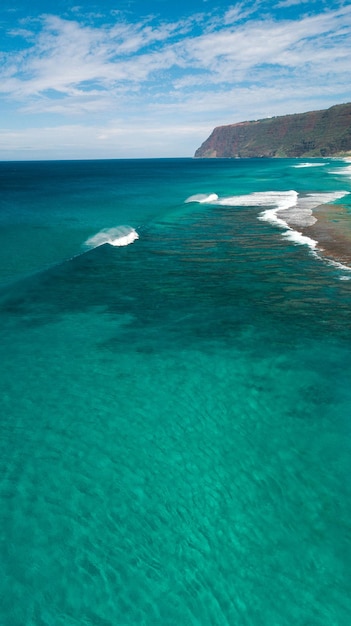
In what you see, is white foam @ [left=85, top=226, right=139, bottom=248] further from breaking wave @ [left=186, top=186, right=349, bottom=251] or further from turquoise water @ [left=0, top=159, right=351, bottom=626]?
breaking wave @ [left=186, top=186, right=349, bottom=251]

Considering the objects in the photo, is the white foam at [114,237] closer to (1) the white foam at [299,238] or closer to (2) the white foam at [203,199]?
(1) the white foam at [299,238]

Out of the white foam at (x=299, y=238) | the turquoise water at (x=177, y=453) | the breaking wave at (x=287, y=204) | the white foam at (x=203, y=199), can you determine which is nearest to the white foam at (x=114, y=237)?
the turquoise water at (x=177, y=453)

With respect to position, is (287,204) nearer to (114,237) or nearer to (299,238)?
(299,238)

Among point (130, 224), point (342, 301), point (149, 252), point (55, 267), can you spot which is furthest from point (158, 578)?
point (130, 224)

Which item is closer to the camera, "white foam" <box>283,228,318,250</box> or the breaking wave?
"white foam" <box>283,228,318,250</box>

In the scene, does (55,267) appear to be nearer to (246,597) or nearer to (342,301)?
(342,301)

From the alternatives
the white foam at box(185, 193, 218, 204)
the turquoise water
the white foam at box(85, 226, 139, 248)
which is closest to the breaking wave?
the white foam at box(185, 193, 218, 204)

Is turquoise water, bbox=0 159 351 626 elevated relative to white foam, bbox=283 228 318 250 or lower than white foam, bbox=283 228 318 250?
lower
